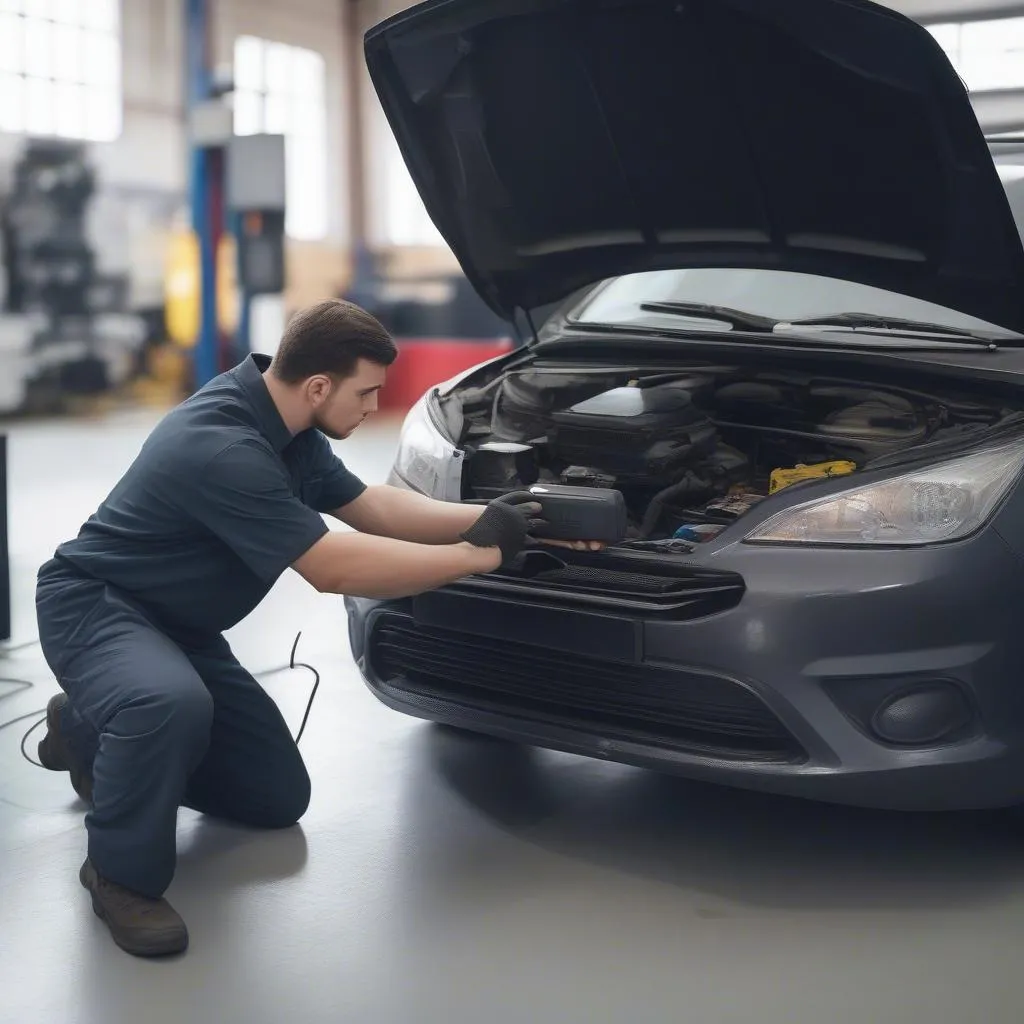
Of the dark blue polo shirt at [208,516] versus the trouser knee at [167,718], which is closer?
the trouser knee at [167,718]

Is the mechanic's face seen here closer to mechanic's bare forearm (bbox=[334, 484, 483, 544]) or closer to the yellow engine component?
mechanic's bare forearm (bbox=[334, 484, 483, 544])

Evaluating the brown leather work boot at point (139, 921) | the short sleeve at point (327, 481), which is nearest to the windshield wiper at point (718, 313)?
the short sleeve at point (327, 481)

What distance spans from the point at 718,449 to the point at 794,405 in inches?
8.2

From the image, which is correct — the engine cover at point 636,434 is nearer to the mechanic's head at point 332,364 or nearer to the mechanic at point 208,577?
the mechanic at point 208,577

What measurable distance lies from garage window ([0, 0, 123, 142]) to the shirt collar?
11.8 metres

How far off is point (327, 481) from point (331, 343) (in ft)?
1.38

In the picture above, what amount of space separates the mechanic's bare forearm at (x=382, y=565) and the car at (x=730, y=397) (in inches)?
4.1

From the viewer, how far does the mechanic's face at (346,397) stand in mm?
2553

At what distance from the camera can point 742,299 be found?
10.6 ft

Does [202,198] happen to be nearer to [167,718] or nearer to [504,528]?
[504,528]

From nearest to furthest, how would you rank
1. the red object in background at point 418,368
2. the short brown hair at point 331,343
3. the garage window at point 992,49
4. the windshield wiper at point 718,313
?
the short brown hair at point 331,343 < the windshield wiper at point 718,313 < the red object in background at point 418,368 < the garage window at point 992,49

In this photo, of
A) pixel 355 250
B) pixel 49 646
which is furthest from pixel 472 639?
pixel 355 250

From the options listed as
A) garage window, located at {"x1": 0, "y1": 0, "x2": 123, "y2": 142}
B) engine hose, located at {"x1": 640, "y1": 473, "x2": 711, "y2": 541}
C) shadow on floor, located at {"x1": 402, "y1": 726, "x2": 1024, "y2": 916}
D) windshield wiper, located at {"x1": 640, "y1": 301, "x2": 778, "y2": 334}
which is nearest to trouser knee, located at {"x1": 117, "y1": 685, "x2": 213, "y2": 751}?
shadow on floor, located at {"x1": 402, "y1": 726, "x2": 1024, "y2": 916}

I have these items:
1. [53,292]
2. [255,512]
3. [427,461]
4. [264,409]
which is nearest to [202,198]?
[53,292]
